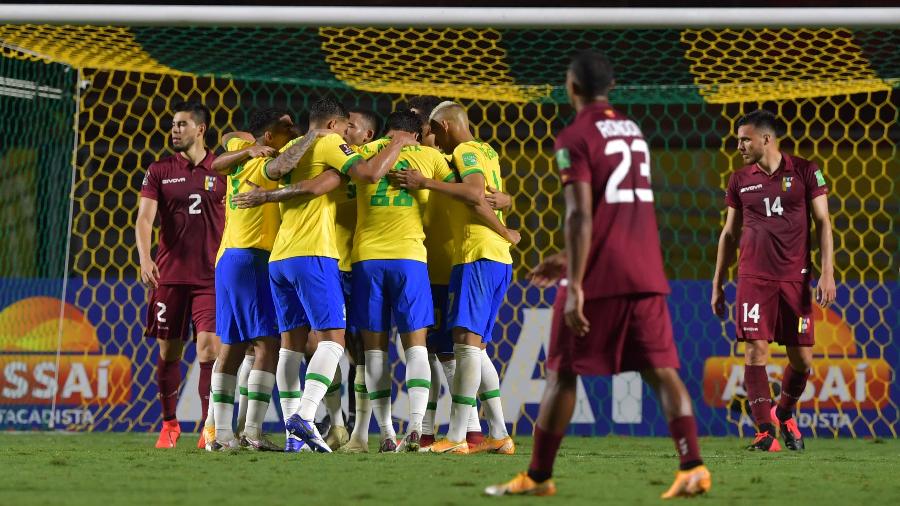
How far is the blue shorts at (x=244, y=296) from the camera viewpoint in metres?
6.73

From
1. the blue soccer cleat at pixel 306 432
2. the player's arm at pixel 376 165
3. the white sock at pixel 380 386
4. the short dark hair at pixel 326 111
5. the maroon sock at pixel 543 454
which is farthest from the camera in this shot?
the white sock at pixel 380 386

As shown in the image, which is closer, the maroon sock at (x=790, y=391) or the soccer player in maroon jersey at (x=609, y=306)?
the soccer player in maroon jersey at (x=609, y=306)

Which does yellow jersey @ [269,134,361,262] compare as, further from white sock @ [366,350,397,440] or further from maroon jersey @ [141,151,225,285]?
maroon jersey @ [141,151,225,285]

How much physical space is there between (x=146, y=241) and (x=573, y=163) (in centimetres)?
387

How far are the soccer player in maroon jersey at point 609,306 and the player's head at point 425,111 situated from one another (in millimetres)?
2803

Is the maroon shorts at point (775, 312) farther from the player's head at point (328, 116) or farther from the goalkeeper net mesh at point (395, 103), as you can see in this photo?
the player's head at point (328, 116)

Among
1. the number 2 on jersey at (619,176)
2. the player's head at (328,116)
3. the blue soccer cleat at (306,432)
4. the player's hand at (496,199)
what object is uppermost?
the player's head at (328,116)

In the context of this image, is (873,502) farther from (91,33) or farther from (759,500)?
(91,33)

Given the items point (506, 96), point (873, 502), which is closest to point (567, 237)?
point (873, 502)

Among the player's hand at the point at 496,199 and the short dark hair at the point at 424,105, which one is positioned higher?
the short dark hair at the point at 424,105

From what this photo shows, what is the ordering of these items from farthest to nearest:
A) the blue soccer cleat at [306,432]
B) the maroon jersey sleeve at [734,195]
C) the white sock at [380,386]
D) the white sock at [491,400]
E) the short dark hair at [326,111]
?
the maroon jersey sleeve at [734,195] → the white sock at [491,400] → the white sock at [380,386] → the short dark hair at [326,111] → the blue soccer cleat at [306,432]

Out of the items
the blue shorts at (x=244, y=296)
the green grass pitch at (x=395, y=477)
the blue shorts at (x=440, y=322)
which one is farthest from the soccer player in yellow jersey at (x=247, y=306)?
the blue shorts at (x=440, y=322)

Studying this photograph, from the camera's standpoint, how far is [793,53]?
8.37m

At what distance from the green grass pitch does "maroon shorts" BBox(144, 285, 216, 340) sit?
0.69 m
